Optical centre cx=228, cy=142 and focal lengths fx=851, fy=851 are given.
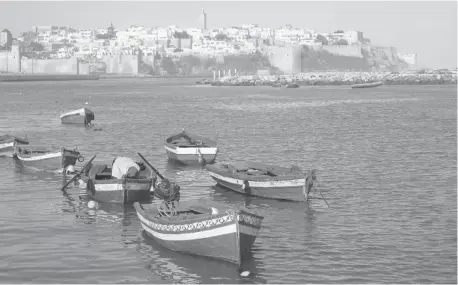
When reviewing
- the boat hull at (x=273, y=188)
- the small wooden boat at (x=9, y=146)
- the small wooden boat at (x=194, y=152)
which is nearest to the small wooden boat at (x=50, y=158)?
the small wooden boat at (x=9, y=146)

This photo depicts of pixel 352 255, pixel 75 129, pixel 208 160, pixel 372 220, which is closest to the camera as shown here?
pixel 352 255

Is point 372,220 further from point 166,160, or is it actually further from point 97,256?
point 166,160

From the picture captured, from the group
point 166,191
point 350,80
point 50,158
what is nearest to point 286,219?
point 166,191

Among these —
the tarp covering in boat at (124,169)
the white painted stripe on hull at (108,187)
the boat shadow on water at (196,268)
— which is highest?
the tarp covering in boat at (124,169)

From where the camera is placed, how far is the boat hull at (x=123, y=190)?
25484 millimetres

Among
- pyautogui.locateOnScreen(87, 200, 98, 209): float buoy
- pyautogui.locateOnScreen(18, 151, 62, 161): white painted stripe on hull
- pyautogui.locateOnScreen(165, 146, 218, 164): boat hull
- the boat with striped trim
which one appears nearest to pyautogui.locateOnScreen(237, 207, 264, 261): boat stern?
the boat with striped trim

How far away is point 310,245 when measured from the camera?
2100cm

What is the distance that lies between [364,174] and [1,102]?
66081 mm

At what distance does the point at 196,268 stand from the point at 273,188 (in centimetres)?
791

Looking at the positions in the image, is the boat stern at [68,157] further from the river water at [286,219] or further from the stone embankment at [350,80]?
the stone embankment at [350,80]

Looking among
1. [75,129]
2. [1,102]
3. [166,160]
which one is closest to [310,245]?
[166,160]

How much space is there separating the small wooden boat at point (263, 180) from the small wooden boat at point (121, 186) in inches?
108

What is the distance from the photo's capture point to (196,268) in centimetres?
1900

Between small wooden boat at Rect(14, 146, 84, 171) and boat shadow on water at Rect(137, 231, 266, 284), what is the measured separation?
44.0ft
